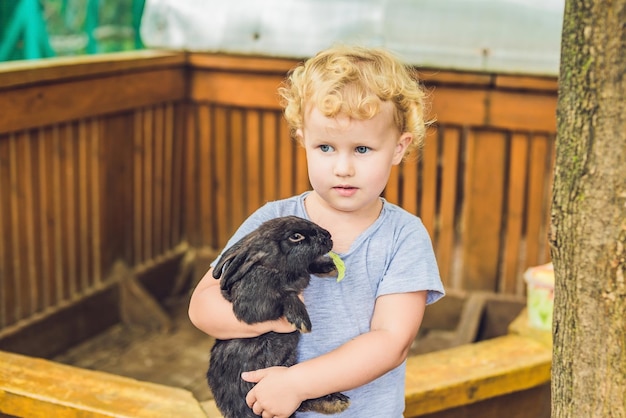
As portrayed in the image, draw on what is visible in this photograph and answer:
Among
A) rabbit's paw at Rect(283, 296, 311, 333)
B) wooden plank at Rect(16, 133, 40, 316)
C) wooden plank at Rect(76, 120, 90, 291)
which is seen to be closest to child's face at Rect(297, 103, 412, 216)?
rabbit's paw at Rect(283, 296, 311, 333)

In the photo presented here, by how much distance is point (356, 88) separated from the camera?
1.57 meters

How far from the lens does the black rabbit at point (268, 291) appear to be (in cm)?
156

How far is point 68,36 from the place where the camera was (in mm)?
5066

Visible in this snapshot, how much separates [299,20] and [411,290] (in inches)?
111

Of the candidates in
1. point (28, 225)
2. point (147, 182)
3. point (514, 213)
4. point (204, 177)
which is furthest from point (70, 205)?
point (514, 213)

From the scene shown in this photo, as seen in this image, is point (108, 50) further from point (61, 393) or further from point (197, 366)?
point (61, 393)

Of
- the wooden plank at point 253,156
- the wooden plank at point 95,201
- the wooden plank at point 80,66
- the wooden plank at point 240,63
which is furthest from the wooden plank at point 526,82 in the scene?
the wooden plank at point 95,201

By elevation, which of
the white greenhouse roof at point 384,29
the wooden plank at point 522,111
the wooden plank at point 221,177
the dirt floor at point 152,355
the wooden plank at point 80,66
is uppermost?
the white greenhouse roof at point 384,29

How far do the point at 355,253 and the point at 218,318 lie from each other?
1.01 ft

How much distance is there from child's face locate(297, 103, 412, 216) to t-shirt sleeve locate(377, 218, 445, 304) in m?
0.13

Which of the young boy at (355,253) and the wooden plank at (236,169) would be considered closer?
the young boy at (355,253)

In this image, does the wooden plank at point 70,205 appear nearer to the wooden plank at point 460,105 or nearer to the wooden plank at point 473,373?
the wooden plank at point 460,105

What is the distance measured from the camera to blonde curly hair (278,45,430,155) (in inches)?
61.0

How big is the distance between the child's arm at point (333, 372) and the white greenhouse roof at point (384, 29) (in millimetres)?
2506
